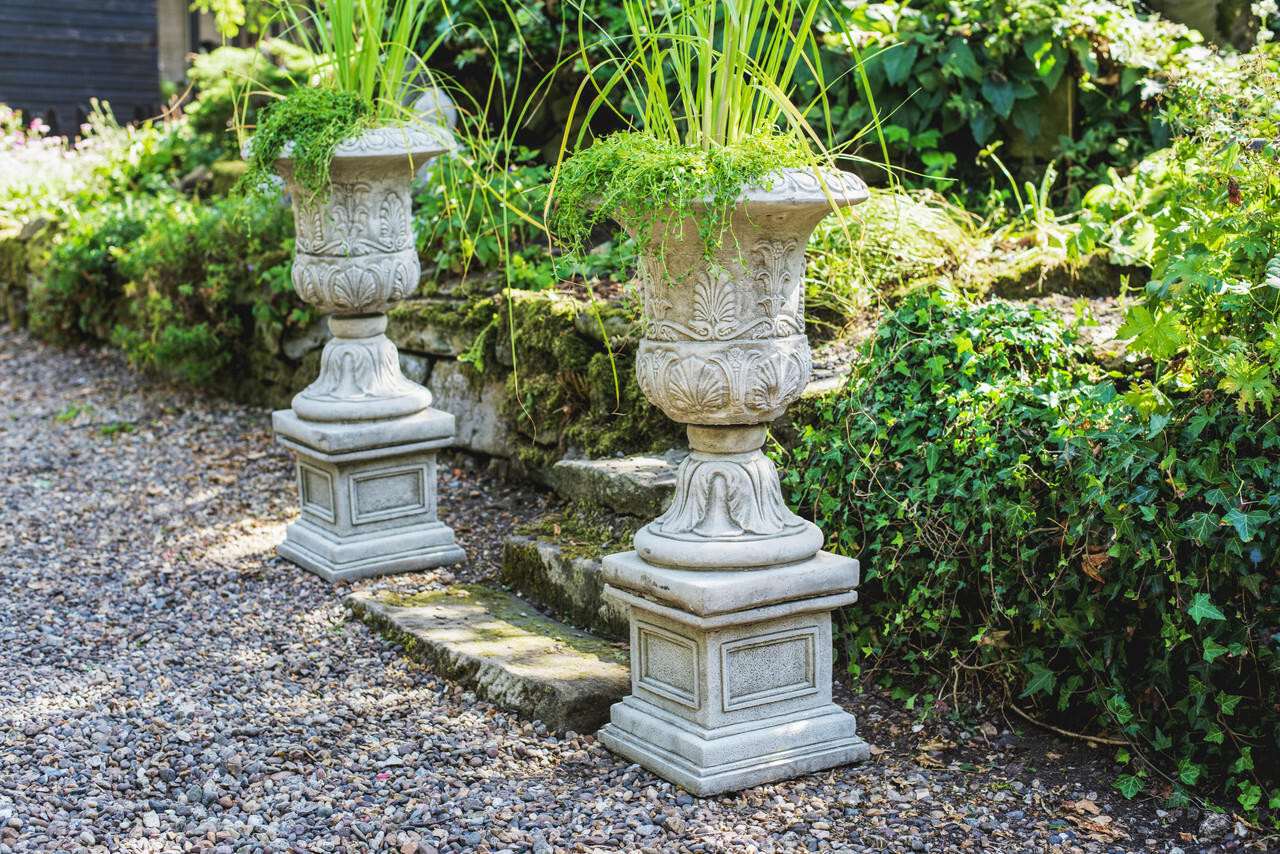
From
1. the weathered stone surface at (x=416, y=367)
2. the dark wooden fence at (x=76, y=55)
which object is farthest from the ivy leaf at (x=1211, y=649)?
the dark wooden fence at (x=76, y=55)

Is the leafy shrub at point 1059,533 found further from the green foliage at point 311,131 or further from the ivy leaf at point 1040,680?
the green foliage at point 311,131

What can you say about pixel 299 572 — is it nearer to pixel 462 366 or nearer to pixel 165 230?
pixel 462 366

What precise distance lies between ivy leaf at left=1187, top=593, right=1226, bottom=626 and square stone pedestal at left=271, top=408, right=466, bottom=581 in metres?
2.68

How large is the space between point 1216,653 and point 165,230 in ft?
19.6

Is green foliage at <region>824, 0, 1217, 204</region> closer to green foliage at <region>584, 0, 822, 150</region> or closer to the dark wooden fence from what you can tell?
green foliage at <region>584, 0, 822, 150</region>

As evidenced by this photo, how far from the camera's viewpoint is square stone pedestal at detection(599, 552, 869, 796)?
2.80 meters

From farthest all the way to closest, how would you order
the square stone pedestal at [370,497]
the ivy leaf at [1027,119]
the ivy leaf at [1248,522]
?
the ivy leaf at [1027,119]
the square stone pedestal at [370,497]
the ivy leaf at [1248,522]

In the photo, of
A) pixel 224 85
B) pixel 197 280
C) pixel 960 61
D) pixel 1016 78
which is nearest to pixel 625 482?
pixel 960 61

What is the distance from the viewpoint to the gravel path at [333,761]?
8.59 feet

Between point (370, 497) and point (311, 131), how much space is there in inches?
51.1

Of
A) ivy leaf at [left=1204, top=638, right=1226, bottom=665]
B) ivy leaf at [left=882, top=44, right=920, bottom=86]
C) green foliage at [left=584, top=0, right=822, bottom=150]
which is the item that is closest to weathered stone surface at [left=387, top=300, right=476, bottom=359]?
ivy leaf at [left=882, top=44, right=920, bottom=86]

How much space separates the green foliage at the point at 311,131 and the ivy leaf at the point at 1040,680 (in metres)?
2.65

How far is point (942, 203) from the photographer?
5035 mm

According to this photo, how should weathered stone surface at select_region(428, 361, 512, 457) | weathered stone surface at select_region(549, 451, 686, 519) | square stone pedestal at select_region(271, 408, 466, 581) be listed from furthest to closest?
weathered stone surface at select_region(428, 361, 512, 457) → square stone pedestal at select_region(271, 408, 466, 581) → weathered stone surface at select_region(549, 451, 686, 519)
